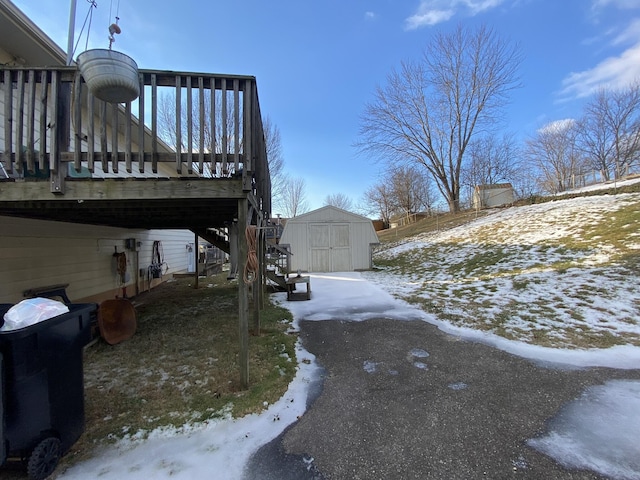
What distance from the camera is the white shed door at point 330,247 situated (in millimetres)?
13336

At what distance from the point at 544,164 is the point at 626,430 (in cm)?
3670

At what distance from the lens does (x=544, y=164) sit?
3119 cm

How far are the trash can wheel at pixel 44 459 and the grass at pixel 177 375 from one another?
0.15 m

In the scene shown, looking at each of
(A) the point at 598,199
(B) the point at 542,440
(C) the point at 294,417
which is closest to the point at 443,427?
(B) the point at 542,440


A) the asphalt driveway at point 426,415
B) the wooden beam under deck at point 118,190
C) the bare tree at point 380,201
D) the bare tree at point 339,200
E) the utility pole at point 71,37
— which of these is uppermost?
the bare tree at point 339,200

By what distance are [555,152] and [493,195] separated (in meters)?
13.4

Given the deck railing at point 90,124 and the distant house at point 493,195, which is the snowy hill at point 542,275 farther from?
the distant house at point 493,195

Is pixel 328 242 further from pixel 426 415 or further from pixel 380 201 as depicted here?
pixel 380 201

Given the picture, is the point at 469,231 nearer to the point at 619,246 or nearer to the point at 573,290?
the point at 619,246

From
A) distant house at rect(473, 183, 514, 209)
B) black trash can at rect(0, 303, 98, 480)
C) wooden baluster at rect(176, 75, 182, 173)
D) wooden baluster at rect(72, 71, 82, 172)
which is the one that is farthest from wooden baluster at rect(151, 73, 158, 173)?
distant house at rect(473, 183, 514, 209)

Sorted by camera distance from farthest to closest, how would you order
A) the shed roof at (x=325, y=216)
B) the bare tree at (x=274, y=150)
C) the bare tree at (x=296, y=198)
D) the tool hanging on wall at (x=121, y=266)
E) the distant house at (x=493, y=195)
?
1. the bare tree at (x=296, y=198)
2. the distant house at (x=493, y=195)
3. the bare tree at (x=274, y=150)
4. the shed roof at (x=325, y=216)
5. the tool hanging on wall at (x=121, y=266)

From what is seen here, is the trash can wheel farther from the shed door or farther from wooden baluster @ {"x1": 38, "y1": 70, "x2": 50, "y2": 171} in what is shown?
the shed door

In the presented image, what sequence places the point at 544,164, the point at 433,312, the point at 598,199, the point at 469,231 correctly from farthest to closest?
the point at 544,164, the point at 469,231, the point at 598,199, the point at 433,312

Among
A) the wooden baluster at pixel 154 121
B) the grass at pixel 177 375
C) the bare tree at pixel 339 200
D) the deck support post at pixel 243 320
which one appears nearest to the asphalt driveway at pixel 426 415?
the grass at pixel 177 375
